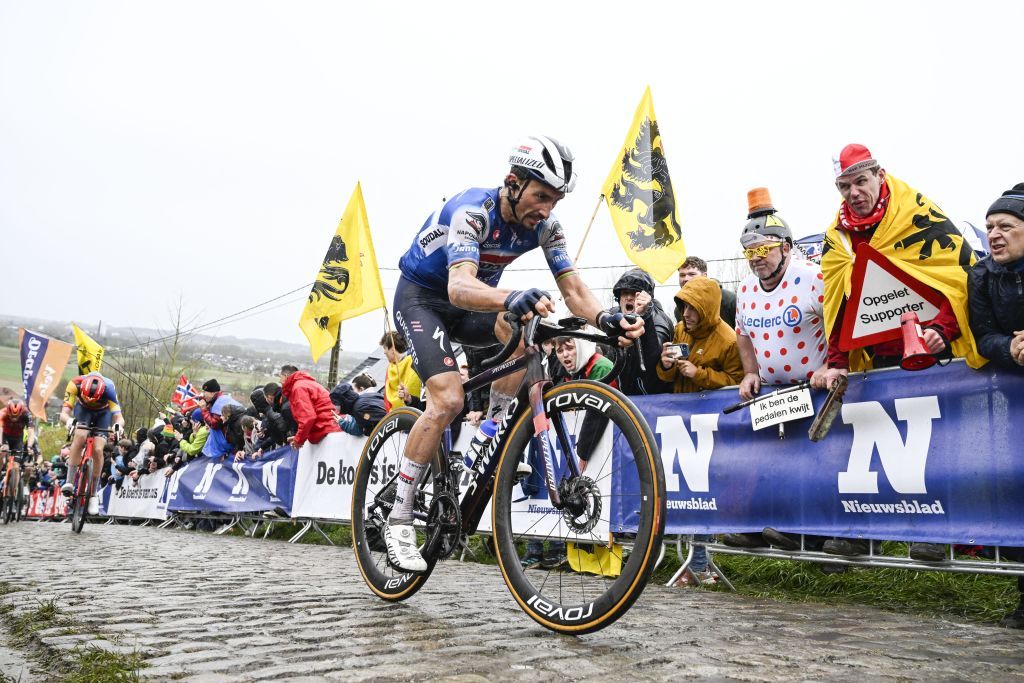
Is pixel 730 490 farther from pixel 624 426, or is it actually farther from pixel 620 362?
pixel 624 426

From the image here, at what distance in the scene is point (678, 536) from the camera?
22.9ft

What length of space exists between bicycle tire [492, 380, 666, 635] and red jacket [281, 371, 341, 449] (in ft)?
25.9

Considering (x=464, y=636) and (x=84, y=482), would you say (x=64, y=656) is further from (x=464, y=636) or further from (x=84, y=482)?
(x=84, y=482)

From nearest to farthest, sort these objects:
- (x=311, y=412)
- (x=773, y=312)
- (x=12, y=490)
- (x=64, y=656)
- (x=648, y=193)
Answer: (x=64, y=656) < (x=773, y=312) < (x=648, y=193) < (x=311, y=412) < (x=12, y=490)

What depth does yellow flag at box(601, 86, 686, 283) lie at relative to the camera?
426 inches

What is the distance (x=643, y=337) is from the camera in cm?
761

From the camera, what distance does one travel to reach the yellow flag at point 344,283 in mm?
14578

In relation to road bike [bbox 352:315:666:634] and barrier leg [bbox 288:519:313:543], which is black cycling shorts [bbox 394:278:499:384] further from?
barrier leg [bbox 288:519:313:543]

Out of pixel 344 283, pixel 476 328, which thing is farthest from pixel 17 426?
pixel 476 328

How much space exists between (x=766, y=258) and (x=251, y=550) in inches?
248

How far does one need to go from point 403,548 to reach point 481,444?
747 millimetres

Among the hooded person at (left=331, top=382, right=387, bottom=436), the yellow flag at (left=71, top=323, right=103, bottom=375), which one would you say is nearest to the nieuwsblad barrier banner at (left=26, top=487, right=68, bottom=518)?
the yellow flag at (left=71, top=323, right=103, bottom=375)

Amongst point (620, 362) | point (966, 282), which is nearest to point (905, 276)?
point (966, 282)

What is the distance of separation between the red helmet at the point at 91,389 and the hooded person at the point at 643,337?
30.5ft
